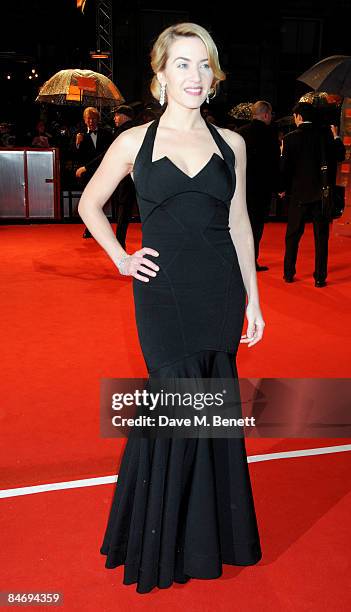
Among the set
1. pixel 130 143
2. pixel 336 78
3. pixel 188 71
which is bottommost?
pixel 130 143

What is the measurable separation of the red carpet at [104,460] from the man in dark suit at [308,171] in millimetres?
527

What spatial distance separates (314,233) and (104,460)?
4344 millimetres

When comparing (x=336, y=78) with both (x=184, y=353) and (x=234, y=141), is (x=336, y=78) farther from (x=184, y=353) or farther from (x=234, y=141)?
(x=184, y=353)

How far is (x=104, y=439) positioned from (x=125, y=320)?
2.29m

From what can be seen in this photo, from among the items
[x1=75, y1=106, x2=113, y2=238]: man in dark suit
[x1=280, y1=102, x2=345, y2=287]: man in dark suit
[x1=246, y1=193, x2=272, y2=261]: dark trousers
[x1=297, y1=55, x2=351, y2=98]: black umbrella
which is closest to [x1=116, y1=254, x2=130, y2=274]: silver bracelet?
[x1=280, y1=102, x2=345, y2=287]: man in dark suit

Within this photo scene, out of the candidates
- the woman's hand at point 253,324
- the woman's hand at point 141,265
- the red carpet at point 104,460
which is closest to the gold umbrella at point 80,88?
the red carpet at point 104,460

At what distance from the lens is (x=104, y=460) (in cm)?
330

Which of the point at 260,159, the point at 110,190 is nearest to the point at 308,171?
the point at 260,159

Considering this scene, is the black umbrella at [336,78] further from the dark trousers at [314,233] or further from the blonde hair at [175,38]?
the blonde hair at [175,38]

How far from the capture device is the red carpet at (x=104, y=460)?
2354 millimetres

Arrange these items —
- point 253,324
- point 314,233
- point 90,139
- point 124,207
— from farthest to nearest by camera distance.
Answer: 1. point 90,139
2. point 124,207
3. point 314,233
4. point 253,324

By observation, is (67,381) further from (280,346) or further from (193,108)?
(193,108)

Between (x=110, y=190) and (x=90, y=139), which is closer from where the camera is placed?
(x=110, y=190)

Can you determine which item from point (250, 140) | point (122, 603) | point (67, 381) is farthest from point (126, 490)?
point (250, 140)
